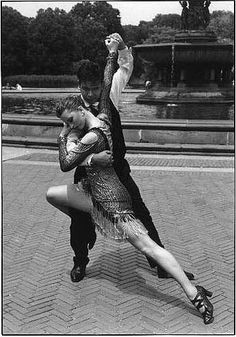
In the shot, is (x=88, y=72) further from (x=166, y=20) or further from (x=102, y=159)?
(x=166, y=20)

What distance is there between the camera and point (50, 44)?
58031mm

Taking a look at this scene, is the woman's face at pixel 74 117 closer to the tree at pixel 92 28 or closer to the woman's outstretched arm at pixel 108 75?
the woman's outstretched arm at pixel 108 75

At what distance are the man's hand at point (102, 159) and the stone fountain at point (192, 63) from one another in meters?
17.5

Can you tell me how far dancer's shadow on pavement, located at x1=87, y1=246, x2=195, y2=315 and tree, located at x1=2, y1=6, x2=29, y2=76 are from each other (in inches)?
2100

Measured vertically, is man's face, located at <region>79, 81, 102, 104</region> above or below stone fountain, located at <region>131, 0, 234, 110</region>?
below

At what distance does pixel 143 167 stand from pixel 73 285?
5797 mm

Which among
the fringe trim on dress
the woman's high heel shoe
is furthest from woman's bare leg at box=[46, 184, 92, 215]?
the woman's high heel shoe

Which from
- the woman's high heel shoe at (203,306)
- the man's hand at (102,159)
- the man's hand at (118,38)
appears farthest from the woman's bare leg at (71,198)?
the man's hand at (118,38)

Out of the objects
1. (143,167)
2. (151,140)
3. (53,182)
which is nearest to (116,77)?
(53,182)

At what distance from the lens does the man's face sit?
13.3 ft

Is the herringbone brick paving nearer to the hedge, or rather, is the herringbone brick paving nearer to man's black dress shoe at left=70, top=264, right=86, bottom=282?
man's black dress shoe at left=70, top=264, right=86, bottom=282

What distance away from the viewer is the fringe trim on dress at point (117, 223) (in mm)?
3951

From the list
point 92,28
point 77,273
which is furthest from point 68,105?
point 92,28

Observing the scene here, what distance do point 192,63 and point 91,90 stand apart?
18.6m
